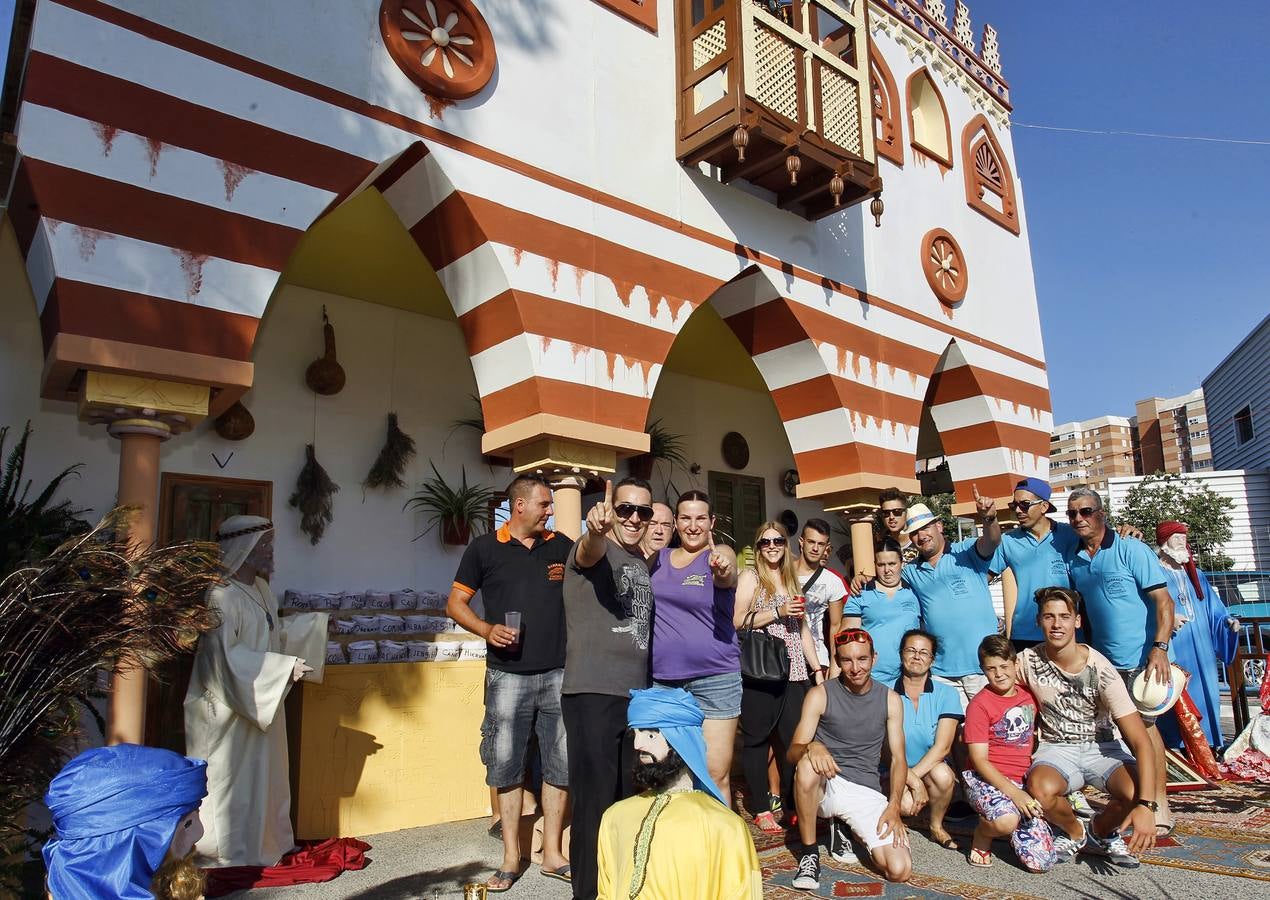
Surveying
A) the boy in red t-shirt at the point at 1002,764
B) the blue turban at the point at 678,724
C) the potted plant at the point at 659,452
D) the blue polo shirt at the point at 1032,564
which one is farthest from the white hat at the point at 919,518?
the potted plant at the point at 659,452

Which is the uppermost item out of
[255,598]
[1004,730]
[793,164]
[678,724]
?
[793,164]

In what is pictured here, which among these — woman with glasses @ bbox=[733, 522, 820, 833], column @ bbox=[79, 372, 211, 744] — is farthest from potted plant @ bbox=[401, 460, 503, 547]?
woman with glasses @ bbox=[733, 522, 820, 833]

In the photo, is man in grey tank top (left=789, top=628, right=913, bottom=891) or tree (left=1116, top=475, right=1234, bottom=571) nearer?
man in grey tank top (left=789, top=628, right=913, bottom=891)

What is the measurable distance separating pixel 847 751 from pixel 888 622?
1445 millimetres

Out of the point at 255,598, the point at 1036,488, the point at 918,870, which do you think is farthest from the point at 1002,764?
the point at 255,598

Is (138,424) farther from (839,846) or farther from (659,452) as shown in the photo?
(659,452)

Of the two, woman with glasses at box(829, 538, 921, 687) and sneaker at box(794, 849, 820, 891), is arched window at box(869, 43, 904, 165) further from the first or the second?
sneaker at box(794, 849, 820, 891)

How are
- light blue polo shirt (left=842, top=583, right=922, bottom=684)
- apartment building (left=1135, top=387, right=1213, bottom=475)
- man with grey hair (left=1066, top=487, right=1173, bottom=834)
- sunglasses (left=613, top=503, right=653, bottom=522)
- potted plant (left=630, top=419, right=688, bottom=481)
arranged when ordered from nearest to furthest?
sunglasses (left=613, top=503, right=653, bottom=522) → man with grey hair (left=1066, top=487, right=1173, bottom=834) → light blue polo shirt (left=842, top=583, right=922, bottom=684) → potted plant (left=630, top=419, right=688, bottom=481) → apartment building (left=1135, top=387, right=1213, bottom=475)

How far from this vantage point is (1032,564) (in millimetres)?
6043

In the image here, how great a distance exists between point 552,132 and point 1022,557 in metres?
4.53

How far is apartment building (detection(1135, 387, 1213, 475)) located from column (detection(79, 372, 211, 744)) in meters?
82.0

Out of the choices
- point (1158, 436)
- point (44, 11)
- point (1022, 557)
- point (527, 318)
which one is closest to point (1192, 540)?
point (1022, 557)

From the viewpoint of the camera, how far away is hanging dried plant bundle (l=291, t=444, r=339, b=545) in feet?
24.9

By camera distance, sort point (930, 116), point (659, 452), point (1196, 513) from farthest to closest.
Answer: point (1196, 513)
point (930, 116)
point (659, 452)
